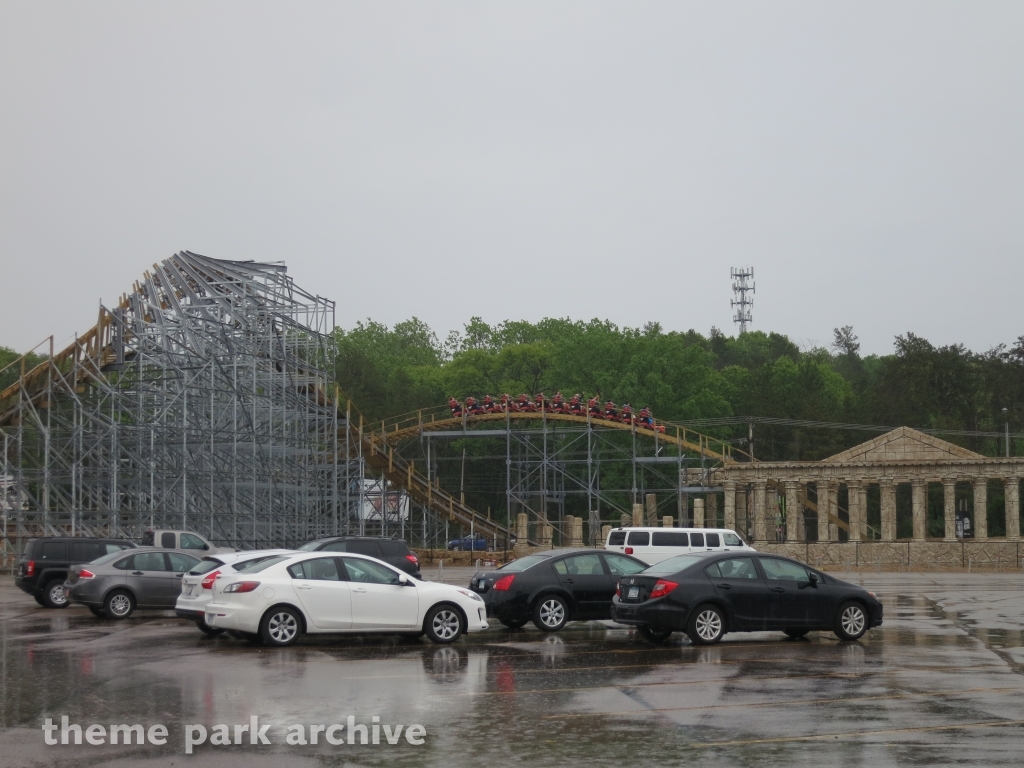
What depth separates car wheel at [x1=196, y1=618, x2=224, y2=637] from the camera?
1824 cm

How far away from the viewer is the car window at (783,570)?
731 inches

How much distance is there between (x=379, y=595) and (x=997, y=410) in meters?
70.4

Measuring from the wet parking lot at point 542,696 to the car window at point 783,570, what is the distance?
97cm

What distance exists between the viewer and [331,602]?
1744 cm

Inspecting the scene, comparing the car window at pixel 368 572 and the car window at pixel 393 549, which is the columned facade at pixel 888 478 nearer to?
the car window at pixel 393 549

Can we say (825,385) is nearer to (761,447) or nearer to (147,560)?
(761,447)

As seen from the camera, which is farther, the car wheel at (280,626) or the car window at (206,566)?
the car window at (206,566)

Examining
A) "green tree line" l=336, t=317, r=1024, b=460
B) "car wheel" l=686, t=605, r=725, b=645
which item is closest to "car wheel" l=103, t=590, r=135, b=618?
"car wheel" l=686, t=605, r=725, b=645

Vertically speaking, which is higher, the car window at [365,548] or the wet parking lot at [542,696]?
the car window at [365,548]

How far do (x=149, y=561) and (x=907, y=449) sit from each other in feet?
132

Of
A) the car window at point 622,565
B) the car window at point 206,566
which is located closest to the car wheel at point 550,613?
the car window at point 622,565

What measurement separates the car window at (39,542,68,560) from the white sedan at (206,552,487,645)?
32.6 feet

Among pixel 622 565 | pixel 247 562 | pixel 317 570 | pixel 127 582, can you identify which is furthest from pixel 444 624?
pixel 127 582

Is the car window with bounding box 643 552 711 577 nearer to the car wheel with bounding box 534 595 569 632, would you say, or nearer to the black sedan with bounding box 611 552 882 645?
the black sedan with bounding box 611 552 882 645
